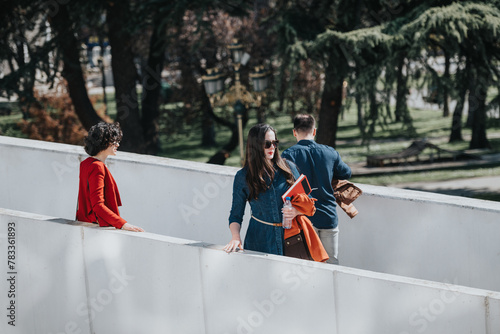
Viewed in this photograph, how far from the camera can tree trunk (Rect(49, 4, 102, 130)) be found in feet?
57.4

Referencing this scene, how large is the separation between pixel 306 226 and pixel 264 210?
1.14 ft

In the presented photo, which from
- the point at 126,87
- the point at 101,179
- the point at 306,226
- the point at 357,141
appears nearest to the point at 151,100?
the point at 126,87

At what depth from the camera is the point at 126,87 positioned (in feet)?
61.3

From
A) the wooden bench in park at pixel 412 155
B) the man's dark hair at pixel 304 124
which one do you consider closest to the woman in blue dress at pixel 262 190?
the man's dark hair at pixel 304 124

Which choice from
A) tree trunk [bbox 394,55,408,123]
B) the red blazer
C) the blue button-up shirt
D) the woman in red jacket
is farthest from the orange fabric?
tree trunk [bbox 394,55,408,123]

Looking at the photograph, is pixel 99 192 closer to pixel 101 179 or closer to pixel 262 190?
pixel 101 179

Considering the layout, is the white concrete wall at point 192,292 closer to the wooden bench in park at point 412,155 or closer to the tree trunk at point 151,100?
the tree trunk at point 151,100

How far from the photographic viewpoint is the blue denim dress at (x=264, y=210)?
470 cm

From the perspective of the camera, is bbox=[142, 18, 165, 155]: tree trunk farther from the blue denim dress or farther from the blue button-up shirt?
the blue denim dress

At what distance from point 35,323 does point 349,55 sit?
9.15 meters

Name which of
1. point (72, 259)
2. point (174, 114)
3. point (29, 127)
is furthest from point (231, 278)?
point (174, 114)

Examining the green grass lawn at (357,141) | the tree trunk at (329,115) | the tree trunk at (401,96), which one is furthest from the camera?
the green grass lawn at (357,141)

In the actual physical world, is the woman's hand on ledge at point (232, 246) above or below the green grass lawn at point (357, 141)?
above

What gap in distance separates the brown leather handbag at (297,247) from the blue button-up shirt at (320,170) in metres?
0.62
